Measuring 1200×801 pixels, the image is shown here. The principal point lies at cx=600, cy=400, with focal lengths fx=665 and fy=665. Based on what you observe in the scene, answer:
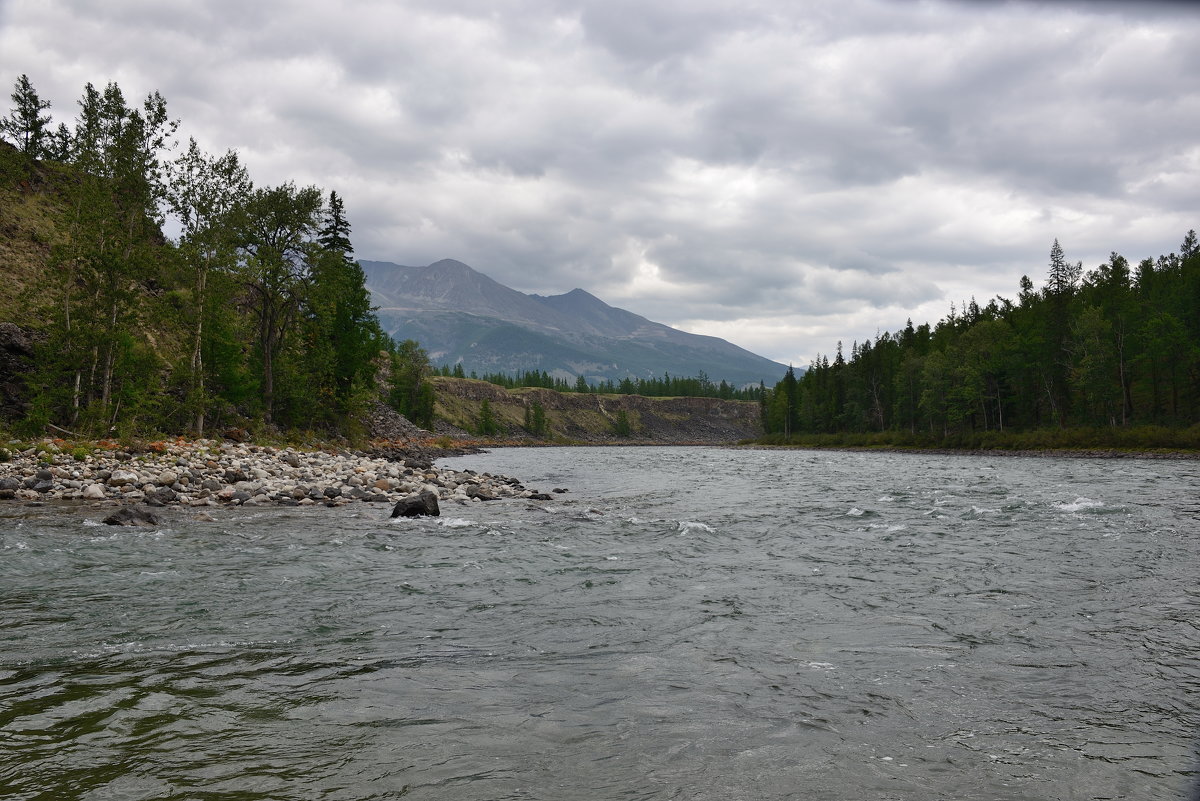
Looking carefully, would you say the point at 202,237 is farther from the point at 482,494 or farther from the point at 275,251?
the point at 482,494

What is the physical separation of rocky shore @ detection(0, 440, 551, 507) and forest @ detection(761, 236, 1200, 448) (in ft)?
210

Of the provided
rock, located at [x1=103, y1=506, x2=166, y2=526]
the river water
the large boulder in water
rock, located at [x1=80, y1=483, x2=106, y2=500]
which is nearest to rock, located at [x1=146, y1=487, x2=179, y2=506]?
rock, located at [x1=80, y1=483, x2=106, y2=500]

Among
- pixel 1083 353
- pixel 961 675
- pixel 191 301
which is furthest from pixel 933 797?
pixel 1083 353

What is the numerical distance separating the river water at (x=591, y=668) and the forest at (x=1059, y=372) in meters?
64.0

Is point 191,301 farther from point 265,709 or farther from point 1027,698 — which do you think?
point 1027,698

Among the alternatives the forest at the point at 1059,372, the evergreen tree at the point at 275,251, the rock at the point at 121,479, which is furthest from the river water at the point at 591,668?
the forest at the point at 1059,372

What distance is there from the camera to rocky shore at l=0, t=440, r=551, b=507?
19875 mm

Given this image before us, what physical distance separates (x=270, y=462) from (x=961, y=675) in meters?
29.3

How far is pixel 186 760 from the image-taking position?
14.9 ft

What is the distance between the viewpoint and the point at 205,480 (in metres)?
22.7

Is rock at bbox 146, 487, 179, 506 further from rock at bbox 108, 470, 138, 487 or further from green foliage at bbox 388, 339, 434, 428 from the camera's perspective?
green foliage at bbox 388, 339, 434, 428

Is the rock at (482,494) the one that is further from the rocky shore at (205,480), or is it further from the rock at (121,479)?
the rock at (121,479)

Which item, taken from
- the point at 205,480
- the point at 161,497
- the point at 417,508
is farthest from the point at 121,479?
the point at 417,508

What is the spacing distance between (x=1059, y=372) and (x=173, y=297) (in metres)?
92.3
